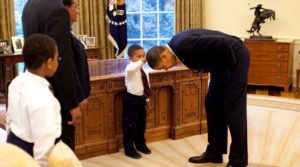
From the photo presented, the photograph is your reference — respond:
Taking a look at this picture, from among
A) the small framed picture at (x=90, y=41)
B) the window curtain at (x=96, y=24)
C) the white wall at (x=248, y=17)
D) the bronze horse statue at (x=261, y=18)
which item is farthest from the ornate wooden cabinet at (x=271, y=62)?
the small framed picture at (x=90, y=41)

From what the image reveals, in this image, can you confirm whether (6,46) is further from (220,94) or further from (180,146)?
(220,94)

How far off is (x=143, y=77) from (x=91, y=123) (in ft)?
2.08

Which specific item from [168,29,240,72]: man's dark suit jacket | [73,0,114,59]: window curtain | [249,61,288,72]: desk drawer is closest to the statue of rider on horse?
[249,61,288,72]: desk drawer

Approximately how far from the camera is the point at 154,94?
4.13 metres

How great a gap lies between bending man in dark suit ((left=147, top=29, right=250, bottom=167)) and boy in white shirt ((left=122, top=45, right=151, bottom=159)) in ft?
1.99

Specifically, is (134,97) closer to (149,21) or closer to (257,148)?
(257,148)

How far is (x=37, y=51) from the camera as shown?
1966 mm

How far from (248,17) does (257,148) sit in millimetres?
3679

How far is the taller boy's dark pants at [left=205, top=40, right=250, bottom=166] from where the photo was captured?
3.20 m

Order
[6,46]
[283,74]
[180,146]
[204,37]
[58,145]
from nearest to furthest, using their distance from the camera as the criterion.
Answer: [58,145] → [204,37] → [180,146] → [6,46] → [283,74]

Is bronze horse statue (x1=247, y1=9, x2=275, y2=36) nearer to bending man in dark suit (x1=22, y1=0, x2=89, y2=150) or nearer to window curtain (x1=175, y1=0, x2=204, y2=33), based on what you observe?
window curtain (x1=175, y1=0, x2=204, y2=33)

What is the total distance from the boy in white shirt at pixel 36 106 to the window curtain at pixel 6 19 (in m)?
4.33

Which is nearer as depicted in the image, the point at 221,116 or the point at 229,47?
the point at 229,47

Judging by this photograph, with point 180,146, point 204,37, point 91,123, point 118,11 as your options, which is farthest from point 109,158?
point 118,11
